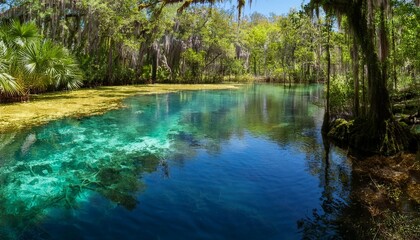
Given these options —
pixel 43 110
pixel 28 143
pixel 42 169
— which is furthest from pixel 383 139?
pixel 43 110

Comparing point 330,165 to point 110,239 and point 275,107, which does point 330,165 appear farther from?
point 275,107

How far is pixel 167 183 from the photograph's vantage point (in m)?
6.77

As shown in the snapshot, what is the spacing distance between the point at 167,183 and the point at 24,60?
1328 centimetres

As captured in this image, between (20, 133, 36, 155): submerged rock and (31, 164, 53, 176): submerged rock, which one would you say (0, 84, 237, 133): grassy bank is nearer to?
(20, 133, 36, 155): submerged rock

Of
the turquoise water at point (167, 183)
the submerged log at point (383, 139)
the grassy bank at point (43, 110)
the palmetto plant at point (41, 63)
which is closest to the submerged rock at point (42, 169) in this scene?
the turquoise water at point (167, 183)

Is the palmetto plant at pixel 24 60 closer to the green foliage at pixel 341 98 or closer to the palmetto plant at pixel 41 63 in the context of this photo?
the palmetto plant at pixel 41 63

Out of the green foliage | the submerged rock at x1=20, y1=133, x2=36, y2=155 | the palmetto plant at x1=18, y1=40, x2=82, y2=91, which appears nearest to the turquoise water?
the submerged rock at x1=20, y1=133, x2=36, y2=155

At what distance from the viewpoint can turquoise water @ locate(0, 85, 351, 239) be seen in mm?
4906

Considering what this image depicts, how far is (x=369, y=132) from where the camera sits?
9.40 meters

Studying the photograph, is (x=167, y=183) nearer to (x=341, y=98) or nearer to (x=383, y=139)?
(x=383, y=139)

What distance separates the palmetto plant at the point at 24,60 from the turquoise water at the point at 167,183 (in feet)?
17.1

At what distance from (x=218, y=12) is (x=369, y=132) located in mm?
36166

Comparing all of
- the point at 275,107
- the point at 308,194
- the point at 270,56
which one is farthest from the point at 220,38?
the point at 308,194

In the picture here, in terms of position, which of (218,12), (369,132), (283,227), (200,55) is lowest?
(283,227)
